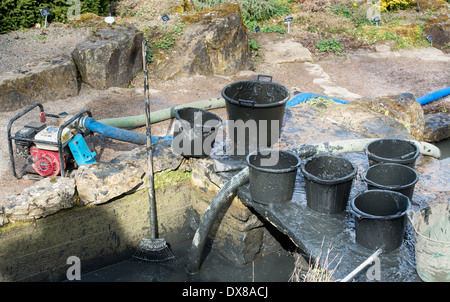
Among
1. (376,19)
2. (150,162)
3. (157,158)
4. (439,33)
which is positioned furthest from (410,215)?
(376,19)

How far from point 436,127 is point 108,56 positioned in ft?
17.7

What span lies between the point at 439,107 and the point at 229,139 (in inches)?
192

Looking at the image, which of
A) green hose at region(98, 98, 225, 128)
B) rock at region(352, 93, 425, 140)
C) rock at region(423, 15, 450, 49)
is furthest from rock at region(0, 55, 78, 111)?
rock at region(423, 15, 450, 49)

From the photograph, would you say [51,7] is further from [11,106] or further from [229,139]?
[229,139]

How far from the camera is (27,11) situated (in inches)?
339

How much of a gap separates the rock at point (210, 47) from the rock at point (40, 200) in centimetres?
362

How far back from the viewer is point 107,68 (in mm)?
7594

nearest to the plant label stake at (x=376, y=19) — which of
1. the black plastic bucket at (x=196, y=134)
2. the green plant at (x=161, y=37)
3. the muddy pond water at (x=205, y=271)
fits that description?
the green plant at (x=161, y=37)

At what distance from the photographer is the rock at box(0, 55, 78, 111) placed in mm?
6856

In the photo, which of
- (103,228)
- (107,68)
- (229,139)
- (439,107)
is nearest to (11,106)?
(107,68)

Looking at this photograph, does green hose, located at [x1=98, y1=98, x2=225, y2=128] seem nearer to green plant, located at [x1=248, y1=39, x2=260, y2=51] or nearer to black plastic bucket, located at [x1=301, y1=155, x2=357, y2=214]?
black plastic bucket, located at [x1=301, y1=155, x2=357, y2=214]

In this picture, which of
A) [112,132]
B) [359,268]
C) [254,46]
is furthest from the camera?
[254,46]

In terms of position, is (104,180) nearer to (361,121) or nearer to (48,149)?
(48,149)

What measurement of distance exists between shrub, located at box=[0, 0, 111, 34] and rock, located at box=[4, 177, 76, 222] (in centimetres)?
462
